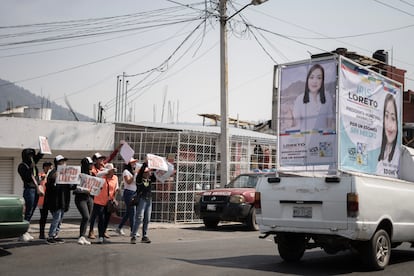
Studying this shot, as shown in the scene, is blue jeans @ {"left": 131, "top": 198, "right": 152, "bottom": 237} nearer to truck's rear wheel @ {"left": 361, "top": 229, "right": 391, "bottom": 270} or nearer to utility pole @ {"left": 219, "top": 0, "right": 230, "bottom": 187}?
truck's rear wheel @ {"left": 361, "top": 229, "right": 391, "bottom": 270}

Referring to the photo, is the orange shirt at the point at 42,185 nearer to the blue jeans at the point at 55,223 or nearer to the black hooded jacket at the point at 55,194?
the black hooded jacket at the point at 55,194

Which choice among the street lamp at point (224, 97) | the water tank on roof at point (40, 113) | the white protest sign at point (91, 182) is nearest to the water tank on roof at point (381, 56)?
the street lamp at point (224, 97)

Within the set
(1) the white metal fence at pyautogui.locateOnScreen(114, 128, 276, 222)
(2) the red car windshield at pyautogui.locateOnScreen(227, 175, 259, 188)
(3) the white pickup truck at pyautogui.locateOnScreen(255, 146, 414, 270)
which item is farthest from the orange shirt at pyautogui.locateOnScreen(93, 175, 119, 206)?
(2) the red car windshield at pyautogui.locateOnScreen(227, 175, 259, 188)

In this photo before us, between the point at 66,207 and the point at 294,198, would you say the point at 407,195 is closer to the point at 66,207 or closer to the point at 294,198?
the point at 294,198

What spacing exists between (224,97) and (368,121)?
832 centimetres

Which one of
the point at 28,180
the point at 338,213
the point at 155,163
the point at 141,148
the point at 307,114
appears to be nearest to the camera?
the point at 338,213

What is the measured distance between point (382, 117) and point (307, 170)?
1.82 m

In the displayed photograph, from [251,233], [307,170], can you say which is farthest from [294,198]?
[251,233]

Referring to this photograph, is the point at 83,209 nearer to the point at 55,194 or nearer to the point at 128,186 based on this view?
the point at 55,194

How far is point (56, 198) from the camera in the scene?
35.2 ft

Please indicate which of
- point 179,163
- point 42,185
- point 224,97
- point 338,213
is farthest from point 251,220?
point 338,213

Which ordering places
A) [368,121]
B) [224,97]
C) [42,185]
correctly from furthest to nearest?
[224,97] < [42,185] < [368,121]

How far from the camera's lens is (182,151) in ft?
53.1

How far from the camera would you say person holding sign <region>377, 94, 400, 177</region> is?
9.15 m
